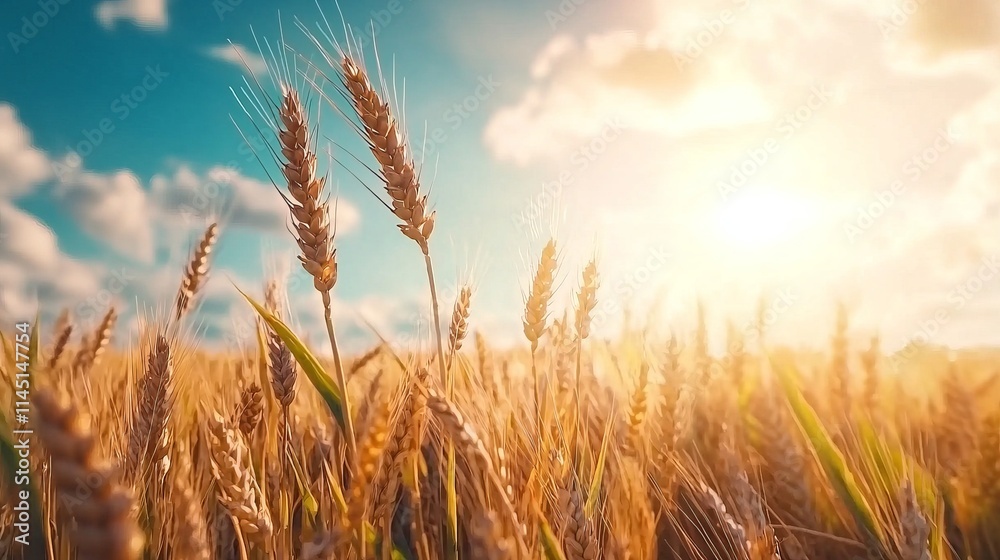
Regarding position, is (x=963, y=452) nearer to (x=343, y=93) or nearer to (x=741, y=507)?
(x=741, y=507)

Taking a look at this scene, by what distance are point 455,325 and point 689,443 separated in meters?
1.02

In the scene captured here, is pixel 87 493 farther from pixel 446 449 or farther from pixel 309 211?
pixel 446 449

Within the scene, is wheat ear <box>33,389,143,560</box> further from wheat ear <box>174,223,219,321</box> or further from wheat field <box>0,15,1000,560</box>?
wheat ear <box>174,223,219,321</box>

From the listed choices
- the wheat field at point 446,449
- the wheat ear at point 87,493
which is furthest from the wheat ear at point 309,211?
the wheat ear at point 87,493

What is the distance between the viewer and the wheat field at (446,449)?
0.93 meters

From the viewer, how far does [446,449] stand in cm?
155

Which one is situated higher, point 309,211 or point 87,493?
point 309,211

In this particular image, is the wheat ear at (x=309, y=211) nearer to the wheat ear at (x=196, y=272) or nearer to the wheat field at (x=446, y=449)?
the wheat field at (x=446, y=449)

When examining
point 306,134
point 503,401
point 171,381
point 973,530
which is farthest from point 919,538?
point 171,381

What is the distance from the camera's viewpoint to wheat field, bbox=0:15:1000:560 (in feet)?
3.05

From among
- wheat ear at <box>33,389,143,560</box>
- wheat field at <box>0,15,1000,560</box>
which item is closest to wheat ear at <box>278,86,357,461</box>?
wheat field at <box>0,15,1000,560</box>

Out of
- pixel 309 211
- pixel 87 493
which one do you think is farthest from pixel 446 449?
pixel 87 493

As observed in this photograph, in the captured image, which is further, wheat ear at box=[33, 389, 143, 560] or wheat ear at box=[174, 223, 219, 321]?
wheat ear at box=[174, 223, 219, 321]

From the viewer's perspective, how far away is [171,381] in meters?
1.26
